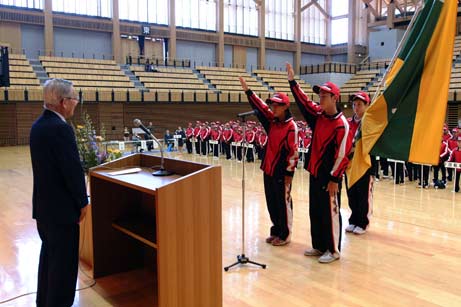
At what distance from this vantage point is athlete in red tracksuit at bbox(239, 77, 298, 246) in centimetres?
481

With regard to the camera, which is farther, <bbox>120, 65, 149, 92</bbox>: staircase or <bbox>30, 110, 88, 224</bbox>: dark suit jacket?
<bbox>120, 65, 149, 92</bbox>: staircase

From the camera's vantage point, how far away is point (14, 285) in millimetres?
3912

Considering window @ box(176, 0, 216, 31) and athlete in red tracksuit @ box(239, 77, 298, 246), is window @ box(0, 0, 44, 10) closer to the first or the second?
window @ box(176, 0, 216, 31)

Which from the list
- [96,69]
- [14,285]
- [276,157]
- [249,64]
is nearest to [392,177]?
[276,157]

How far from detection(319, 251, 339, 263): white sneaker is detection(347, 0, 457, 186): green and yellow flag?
45.3 inches

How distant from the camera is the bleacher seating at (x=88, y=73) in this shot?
1931cm

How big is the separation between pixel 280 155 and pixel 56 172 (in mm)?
2572

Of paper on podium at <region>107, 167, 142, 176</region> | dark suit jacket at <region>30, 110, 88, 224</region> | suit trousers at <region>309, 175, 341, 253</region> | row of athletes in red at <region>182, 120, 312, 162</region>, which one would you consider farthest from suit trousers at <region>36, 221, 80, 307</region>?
row of athletes in red at <region>182, 120, 312, 162</region>

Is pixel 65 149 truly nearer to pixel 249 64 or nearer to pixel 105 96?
pixel 105 96

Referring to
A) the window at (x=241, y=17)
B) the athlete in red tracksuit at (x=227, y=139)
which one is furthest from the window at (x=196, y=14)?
the athlete in red tracksuit at (x=227, y=139)

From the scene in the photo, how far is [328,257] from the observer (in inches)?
→ 177

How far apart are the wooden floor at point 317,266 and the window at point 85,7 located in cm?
1667

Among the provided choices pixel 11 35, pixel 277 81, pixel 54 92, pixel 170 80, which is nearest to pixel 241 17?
pixel 277 81

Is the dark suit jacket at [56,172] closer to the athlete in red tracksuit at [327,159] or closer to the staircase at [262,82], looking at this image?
the athlete in red tracksuit at [327,159]
